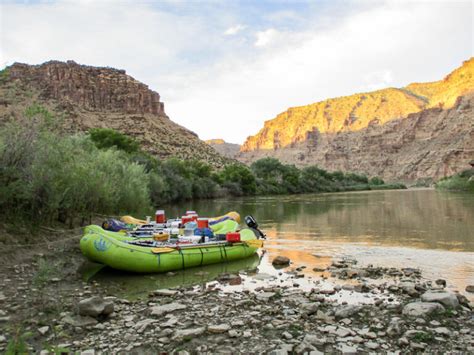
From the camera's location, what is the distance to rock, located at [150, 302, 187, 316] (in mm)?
6043

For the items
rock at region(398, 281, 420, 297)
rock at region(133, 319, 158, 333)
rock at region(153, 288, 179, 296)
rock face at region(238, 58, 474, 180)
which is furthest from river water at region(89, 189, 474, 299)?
rock face at region(238, 58, 474, 180)

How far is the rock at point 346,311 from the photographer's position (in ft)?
19.0

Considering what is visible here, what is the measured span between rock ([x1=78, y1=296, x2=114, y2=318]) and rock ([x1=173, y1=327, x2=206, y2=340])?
1283mm

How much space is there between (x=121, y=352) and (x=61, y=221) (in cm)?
923

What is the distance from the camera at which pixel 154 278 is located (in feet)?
30.2

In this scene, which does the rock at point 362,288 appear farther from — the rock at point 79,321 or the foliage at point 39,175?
the foliage at point 39,175

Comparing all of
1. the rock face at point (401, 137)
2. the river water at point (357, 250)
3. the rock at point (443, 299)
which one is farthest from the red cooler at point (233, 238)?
the rock face at point (401, 137)

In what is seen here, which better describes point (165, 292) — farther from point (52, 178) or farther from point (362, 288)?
point (52, 178)

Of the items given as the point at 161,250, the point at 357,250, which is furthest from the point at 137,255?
the point at 357,250

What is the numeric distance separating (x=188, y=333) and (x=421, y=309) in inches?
136

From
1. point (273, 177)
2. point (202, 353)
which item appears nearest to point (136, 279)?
point (202, 353)

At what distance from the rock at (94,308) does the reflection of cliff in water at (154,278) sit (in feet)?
5.46

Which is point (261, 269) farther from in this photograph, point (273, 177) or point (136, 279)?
point (273, 177)

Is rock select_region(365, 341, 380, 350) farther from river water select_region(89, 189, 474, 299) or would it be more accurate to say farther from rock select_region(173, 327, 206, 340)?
river water select_region(89, 189, 474, 299)
